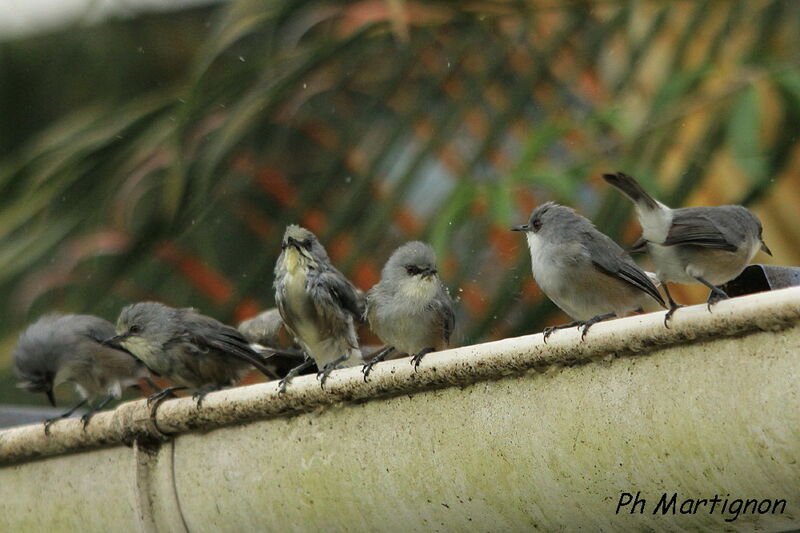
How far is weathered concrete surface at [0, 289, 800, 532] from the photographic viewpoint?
1.83 meters

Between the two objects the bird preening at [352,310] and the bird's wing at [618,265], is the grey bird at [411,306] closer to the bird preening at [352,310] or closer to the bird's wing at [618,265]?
the bird preening at [352,310]

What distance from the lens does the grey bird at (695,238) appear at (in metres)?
2.79

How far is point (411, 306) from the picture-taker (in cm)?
312

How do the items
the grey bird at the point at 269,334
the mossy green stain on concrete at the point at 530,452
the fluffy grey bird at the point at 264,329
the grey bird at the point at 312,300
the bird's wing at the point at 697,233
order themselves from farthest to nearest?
1. the fluffy grey bird at the point at 264,329
2. the grey bird at the point at 269,334
3. the grey bird at the point at 312,300
4. the bird's wing at the point at 697,233
5. the mossy green stain on concrete at the point at 530,452

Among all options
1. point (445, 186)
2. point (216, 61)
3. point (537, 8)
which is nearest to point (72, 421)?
point (216, 61)

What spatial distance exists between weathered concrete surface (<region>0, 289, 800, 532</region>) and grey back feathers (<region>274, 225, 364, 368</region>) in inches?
33.3

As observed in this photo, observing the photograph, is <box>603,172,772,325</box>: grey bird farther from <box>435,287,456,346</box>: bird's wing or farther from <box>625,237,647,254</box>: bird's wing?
<box>435,287,456,346</box>: bird's wing

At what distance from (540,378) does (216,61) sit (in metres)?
2.31

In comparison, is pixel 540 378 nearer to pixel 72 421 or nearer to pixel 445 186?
pixel 72 421

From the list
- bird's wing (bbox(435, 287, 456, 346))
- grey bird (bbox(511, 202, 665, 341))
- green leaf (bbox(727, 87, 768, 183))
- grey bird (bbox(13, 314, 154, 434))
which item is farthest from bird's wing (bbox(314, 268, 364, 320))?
green leaf (bbox(727, 87, 768, 183))

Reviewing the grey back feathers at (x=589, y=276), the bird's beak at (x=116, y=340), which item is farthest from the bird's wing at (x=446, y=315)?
the bird's beak at (x=116, y=340)

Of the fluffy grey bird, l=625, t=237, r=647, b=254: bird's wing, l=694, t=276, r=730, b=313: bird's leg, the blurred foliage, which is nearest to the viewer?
l=694, t=276, r=730, b=313: bird's leg

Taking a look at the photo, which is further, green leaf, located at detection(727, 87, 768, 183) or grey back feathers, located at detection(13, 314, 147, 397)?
grey back feathers, located at detection(13, 314, 147, 397)

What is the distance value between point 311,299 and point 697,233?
1.23 meters
